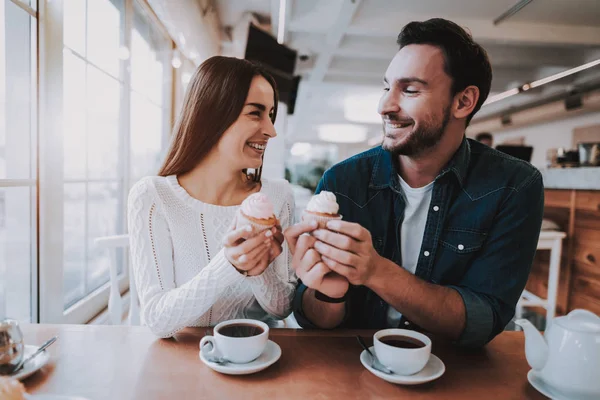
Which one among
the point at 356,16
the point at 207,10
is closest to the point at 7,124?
the point at 207,10

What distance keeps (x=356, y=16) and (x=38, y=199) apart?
13.9 ft

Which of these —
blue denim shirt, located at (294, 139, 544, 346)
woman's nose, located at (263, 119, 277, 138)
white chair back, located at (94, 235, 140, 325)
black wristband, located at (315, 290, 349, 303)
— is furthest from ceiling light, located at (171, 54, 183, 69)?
black wristband, located at (315, 290, 349, 303)

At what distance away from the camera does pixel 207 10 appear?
15.4 ft

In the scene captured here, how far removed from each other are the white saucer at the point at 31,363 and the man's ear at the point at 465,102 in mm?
1558

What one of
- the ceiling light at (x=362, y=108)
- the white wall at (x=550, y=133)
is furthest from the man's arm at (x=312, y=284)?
the white wall at (x=550, y=133)

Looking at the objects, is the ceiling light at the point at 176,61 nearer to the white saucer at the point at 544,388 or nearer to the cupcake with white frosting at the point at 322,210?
the cupcake with white frosting at the point at 322,210

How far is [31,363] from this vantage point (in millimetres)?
924

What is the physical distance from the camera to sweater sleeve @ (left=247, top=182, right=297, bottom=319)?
1.40 metres

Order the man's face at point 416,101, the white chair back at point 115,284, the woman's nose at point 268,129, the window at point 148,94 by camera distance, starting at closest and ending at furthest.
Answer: the man's face at point 416,101, the woman's nose at point 268,129, the white chair back at point 115,284, the window at point 148,94

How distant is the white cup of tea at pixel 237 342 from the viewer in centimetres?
93

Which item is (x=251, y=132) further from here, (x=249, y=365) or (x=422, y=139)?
(x=249, y=365)

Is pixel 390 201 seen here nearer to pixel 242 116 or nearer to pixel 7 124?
pixel 242 116

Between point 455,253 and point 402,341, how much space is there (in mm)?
544

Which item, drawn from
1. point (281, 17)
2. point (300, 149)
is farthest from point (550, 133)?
point (300, 149)
